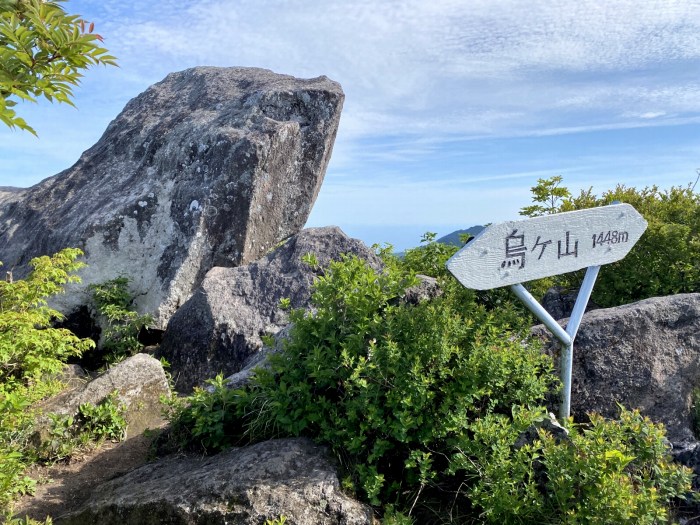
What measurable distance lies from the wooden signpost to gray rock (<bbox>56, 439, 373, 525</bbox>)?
174cm

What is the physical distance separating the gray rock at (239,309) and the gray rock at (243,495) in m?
2.82

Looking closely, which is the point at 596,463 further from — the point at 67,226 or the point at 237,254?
the point at 67,226

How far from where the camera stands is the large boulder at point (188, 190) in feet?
30.1

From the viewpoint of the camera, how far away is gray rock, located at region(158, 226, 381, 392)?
24.9 ft

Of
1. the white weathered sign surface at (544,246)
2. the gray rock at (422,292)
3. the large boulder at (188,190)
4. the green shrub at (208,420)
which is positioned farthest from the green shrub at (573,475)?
the large boulder at (188,190)

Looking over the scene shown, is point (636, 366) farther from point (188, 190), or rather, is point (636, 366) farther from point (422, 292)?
point (188, 190)

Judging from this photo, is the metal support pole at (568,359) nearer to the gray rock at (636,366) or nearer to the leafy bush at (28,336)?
the gray rock at (636,366)

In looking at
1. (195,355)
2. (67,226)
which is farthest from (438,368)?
(67,226)

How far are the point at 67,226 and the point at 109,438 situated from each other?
455cm

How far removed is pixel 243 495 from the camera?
4168 millimetres

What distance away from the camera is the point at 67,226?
32.4ft

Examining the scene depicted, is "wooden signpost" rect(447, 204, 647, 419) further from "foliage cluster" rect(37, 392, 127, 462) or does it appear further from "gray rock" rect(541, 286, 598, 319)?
"foliage cluster" rect(37, 392, 127, 462)

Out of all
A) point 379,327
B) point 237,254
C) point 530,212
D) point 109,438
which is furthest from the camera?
point 530,212

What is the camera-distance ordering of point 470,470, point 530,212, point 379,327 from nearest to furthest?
point 470,470
point 379,327
point 530,212
